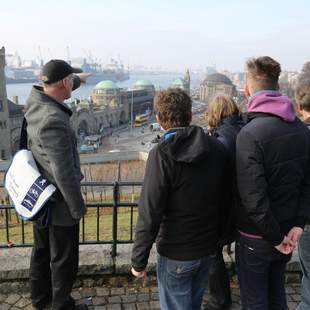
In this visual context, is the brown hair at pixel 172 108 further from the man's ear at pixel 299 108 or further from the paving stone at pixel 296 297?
the paving stone at pixel 296 297

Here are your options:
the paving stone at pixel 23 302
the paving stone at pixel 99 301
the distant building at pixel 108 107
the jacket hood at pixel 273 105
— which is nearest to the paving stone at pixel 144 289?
the paving stone at pixel 99 301

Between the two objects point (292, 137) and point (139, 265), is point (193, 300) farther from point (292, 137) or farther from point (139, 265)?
point (292, 137)

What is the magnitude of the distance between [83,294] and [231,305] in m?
1.48

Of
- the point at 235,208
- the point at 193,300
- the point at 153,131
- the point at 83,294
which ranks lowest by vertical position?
the point at 153,131

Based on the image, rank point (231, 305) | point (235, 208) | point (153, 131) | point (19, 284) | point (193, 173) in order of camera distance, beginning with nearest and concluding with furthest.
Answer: point (193, 173) → point (235, 208) → point (231, 305) → point (19, 284) → point (153, 131)

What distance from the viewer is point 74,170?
2.95 metres

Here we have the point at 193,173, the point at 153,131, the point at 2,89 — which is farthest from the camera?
the point at 153,131

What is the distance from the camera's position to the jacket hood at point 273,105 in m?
2.58

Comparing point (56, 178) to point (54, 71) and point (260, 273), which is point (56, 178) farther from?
point (260, 273)

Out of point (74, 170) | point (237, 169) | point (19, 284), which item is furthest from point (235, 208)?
point (19, 284)

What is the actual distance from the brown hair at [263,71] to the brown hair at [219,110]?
A: 1.71ft

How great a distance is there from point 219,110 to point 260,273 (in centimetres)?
134

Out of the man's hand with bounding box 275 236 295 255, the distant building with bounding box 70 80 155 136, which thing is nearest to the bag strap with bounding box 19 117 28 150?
the man's hand with bounding box 275 236 295 255

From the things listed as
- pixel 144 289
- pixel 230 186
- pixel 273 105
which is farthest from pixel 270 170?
pixel 144 289
